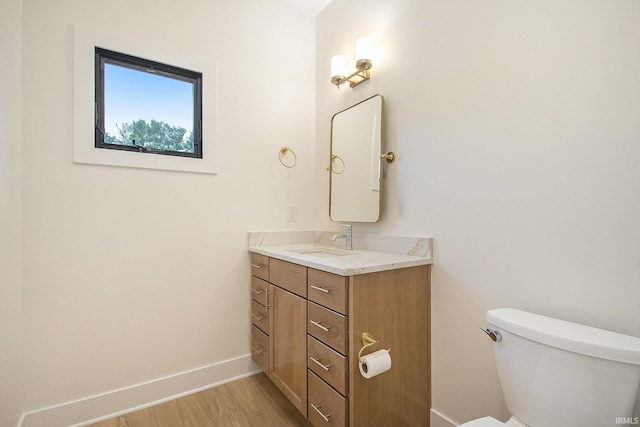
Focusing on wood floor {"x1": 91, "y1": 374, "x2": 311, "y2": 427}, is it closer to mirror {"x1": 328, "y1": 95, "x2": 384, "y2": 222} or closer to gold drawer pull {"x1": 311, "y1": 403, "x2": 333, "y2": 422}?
gold drawer pull {"x1": 311, "y1": 403, "x2": 333, "y2": 422}

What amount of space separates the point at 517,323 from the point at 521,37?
1086 millimetres

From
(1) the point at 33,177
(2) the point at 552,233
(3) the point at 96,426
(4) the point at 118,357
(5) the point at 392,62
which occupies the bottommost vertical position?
(3) the point at 96,426

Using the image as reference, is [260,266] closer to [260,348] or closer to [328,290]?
[260,348]

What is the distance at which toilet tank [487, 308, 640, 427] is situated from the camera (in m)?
0.77

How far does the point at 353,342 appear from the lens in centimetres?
115

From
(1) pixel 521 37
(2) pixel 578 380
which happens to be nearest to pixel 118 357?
(2) pixel 578 380

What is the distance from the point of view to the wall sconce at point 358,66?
178cm

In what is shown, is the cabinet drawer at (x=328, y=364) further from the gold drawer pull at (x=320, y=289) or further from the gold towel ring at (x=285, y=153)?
the gold towel ring at (x=285, y=153)

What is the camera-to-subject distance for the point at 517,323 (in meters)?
0.95

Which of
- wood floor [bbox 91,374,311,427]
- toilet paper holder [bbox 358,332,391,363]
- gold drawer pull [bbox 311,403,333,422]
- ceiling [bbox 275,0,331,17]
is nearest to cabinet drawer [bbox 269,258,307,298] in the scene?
toilet paper holder [bbox 358,332,391,363]

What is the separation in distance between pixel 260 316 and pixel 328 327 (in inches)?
31.9

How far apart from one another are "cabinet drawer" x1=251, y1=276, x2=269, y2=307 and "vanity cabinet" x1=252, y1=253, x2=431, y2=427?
0.81ft

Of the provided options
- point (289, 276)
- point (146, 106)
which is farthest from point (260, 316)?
point (146, 106)

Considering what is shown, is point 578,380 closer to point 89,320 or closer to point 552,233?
point 552,233
